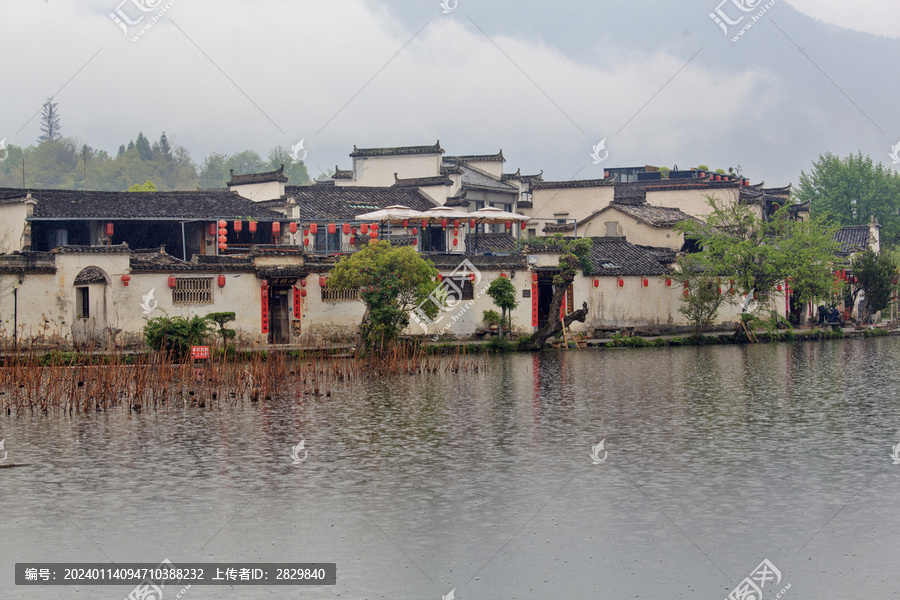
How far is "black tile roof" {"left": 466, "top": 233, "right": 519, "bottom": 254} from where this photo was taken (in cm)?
4428

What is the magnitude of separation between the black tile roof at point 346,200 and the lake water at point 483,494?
71.8 feet

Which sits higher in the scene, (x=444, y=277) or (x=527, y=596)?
(x=444, y=277)

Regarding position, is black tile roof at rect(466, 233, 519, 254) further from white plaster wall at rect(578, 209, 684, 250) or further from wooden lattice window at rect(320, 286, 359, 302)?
wooden lattice window at rect(320, 286, 359, 302)

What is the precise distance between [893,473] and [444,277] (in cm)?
2511

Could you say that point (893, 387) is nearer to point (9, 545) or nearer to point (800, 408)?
point (800, 408)

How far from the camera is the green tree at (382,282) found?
104 feet

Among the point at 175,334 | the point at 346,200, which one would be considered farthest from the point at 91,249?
the point at 346,200

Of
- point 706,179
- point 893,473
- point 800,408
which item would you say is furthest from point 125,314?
point 706,179

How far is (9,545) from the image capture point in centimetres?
1012

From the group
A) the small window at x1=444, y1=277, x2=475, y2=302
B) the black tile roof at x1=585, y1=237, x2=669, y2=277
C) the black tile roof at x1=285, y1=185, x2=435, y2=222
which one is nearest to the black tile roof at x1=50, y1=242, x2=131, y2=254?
the black tile roof at x1=285, y1=185, x2=435, y2=222

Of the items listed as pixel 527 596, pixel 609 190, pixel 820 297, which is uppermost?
pixel 609 190

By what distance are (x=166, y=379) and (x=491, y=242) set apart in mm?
Answer: 25145

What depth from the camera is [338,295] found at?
35.9 meters

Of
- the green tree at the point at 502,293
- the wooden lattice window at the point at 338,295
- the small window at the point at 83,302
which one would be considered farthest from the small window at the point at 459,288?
the small window at the point at 83,302
